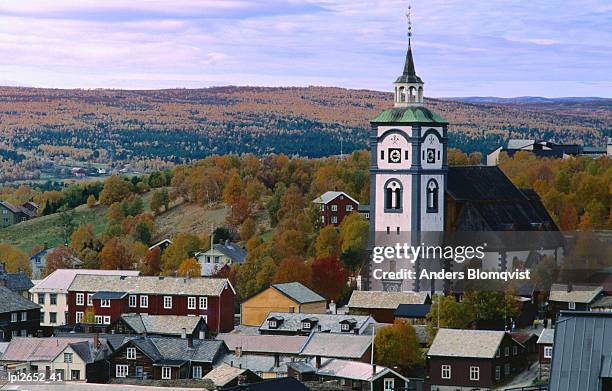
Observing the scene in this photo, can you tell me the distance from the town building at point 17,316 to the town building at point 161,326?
6.19 metres

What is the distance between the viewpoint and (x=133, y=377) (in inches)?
2429

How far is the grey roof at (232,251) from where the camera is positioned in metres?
96.8

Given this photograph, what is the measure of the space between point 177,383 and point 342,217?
2096 inches

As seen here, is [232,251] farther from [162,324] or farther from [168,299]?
[162,324]

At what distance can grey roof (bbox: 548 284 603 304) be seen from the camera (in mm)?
72688

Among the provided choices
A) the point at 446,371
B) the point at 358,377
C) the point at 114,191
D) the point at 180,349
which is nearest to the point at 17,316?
the point at 180,349

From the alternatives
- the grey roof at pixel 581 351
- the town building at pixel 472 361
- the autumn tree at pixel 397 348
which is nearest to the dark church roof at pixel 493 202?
the autumn tree at pixel 397 348

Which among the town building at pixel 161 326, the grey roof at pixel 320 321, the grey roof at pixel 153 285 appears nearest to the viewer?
the town building at pixel 161 326

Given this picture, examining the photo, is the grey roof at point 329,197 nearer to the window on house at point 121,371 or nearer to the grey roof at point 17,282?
the grey roof at point 17,282

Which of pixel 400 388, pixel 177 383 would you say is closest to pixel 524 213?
pixel 400 388

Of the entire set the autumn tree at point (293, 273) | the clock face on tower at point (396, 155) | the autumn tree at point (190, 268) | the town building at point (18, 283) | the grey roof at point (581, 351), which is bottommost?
the town building at point (18, 283)

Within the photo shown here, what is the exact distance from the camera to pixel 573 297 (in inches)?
2884

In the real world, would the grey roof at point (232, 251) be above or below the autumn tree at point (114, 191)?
above

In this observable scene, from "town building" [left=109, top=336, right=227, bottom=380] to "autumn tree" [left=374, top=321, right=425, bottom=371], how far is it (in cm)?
599
